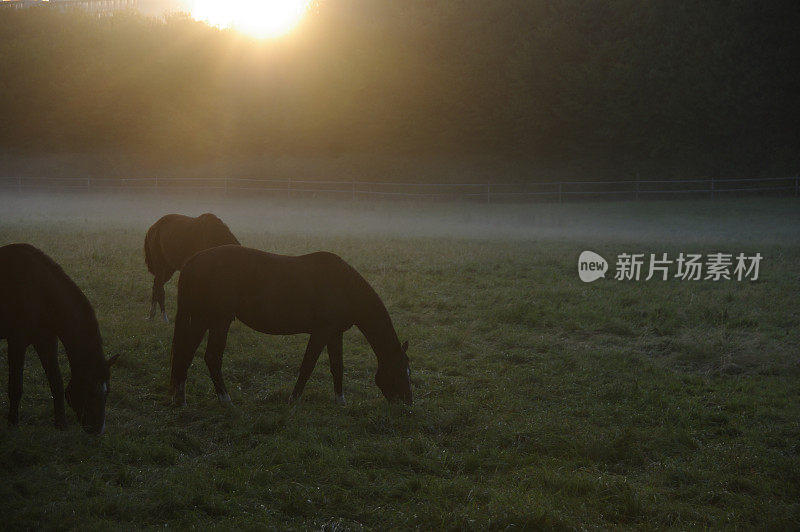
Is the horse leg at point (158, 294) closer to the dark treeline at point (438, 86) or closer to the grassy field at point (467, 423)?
the grassy field at point (467, 423)

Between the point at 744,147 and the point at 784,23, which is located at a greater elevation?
the point at 784,23

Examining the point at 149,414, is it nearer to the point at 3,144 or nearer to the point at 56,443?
the point at 56,443

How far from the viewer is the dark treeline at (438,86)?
3706cm

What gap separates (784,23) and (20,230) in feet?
124

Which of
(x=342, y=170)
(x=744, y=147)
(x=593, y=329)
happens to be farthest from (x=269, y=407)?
(x=744, y=147)

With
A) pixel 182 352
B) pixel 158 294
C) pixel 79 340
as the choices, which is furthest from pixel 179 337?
pixel 158 294

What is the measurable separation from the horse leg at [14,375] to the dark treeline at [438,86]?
34560 mm

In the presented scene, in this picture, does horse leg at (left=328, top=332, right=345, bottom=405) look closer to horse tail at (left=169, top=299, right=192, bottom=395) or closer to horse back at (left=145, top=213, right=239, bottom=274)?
horse tail at (left=169, top=299, right=192, bottom=395)

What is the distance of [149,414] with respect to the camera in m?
6.43

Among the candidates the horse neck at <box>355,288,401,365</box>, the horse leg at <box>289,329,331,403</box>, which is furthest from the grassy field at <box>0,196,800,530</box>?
the horse neck at <box>355,288,401,365</box>

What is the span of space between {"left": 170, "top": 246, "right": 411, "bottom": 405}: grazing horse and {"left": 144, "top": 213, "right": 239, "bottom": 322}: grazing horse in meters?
3.09

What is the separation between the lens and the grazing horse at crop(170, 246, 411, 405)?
6.58 meters

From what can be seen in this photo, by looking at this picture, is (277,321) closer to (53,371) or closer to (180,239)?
(53,371)

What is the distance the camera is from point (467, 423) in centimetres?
652
